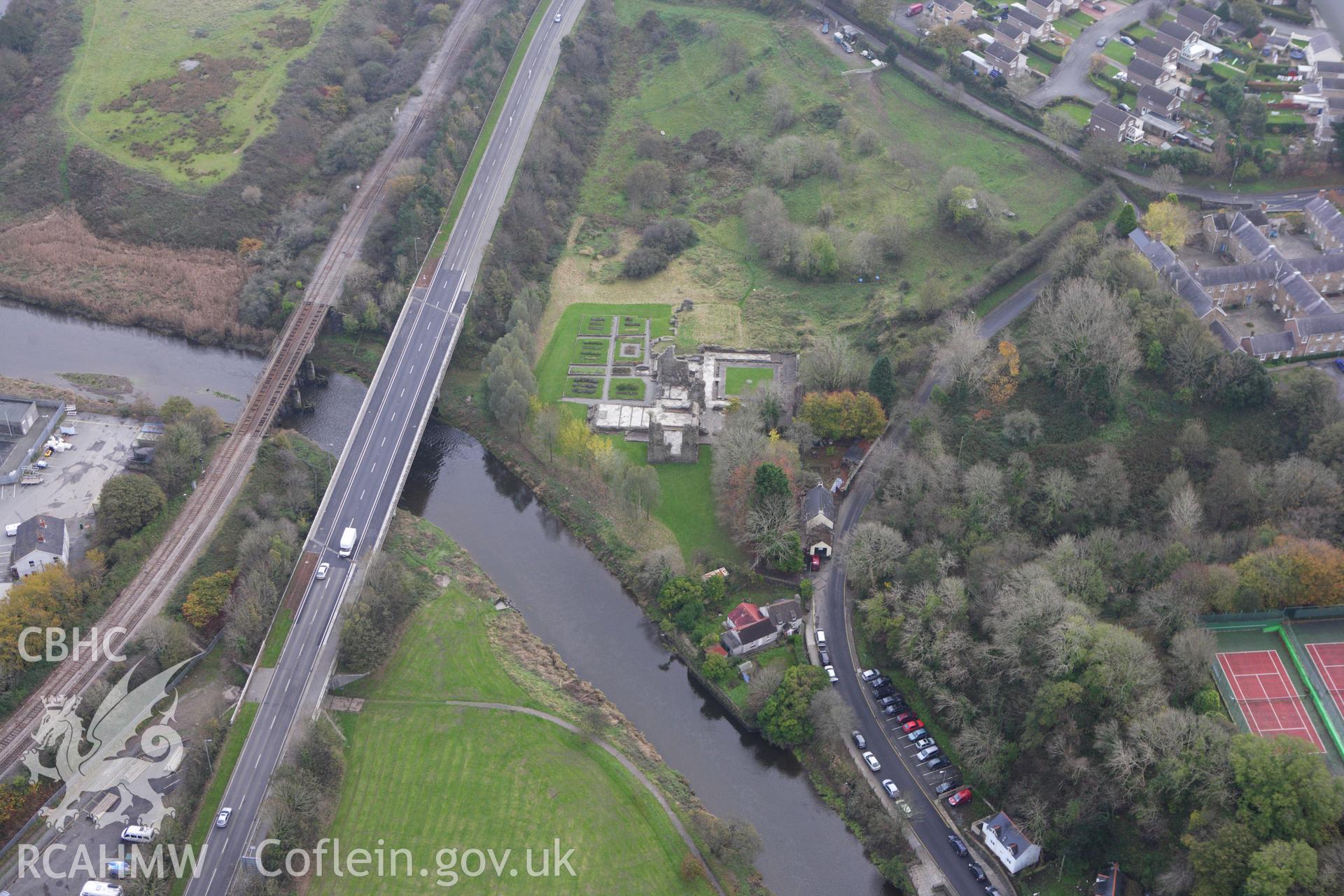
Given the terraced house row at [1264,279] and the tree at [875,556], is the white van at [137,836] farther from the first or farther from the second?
the terraced house row at [1264,279]

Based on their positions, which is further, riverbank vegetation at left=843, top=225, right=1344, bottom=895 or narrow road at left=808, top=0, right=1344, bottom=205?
narrow road at left=808, top=0, right=1344, bottom=205

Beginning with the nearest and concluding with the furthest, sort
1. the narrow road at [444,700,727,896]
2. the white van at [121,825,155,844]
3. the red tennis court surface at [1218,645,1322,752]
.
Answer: the red tennis court surface at [1218,645,1322,752]
the white van at [121,825,155,844]
the narrow road at [444,700,727,896]

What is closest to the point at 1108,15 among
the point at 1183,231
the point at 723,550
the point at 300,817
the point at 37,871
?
the point at 1183,231

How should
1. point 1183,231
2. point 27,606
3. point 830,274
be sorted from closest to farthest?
point 27,606
point 1183,231
point 830,274

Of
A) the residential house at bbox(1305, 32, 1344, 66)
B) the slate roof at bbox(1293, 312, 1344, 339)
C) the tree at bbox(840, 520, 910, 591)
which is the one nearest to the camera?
the tree at bbox(840, 520, 910, 591)

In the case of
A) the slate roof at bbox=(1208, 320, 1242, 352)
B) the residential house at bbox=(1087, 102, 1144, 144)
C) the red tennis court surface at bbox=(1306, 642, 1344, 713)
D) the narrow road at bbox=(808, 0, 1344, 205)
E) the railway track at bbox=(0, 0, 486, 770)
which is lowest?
the railway track at bbox=(0, 0, 486, 770)

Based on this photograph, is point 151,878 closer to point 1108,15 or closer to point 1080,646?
point 1080,646

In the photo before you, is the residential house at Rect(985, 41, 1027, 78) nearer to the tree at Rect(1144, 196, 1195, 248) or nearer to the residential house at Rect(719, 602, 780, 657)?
the tree at Rect(1144, 196, 1195, 248)

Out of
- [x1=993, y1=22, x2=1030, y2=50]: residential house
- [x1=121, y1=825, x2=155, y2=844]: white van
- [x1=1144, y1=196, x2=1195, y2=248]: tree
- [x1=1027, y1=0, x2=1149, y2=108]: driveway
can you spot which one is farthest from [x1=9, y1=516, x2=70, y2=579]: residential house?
[x1=993, y1=22, x2=1030, y2=50]: residential house
